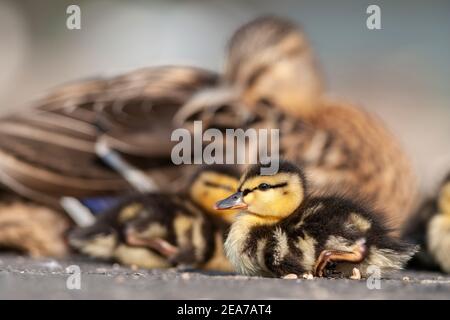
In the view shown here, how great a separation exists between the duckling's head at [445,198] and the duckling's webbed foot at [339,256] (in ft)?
2.78

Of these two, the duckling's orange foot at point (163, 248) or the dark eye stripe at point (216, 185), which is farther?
the dark eye stripe at point (216, 185)

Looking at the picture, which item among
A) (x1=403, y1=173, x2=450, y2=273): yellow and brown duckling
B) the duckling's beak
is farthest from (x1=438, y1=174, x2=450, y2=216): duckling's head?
the duckling's beak

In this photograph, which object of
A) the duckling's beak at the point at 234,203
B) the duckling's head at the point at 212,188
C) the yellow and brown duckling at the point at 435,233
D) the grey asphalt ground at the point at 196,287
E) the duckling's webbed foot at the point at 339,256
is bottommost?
the yellow and brown duckling at the point at 435,233

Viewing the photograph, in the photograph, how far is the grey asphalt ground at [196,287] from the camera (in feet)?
7.38

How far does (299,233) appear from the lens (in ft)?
8.54

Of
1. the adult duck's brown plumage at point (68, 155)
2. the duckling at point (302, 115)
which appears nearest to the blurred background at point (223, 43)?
the duckling at point (302, 115)

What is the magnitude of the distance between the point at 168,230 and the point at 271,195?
61cm

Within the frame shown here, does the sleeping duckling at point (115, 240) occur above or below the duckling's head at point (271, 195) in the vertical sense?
below

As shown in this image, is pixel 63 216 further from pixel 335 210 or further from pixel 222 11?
pixel 222 11

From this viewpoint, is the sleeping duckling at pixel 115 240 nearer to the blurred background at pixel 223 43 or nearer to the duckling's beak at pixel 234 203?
the duckling's beak at pixel 234 203

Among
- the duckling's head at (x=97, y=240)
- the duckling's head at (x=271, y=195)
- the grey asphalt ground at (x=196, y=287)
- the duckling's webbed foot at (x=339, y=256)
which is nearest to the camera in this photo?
the grey asphalt ground at (x=196, y=287)

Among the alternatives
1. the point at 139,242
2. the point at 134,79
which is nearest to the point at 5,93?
the point at 134,79

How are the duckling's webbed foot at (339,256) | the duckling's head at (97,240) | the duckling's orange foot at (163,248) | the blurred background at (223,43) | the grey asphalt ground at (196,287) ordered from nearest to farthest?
1. the grey asphalt ground at (196,287)
2. the duckling's webbed foot at (339,256)
3. the duckling's orange foot at (163,248)
4. the duckling's head at (97,240)
5. the blurred background at (223,43)
